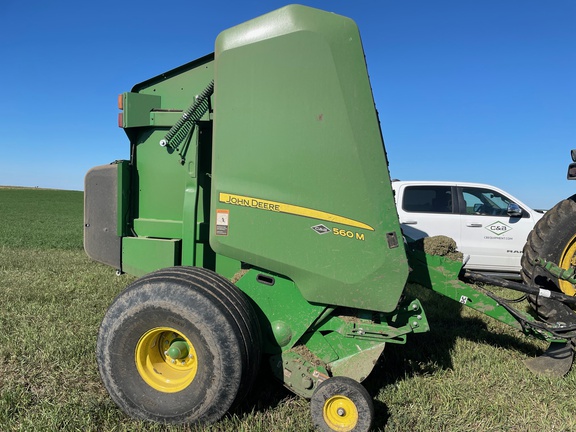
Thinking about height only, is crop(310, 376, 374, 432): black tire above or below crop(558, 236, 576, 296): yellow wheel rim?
below

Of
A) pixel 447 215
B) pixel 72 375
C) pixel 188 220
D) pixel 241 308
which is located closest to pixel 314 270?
pixel 241 308

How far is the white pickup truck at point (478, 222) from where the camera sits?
22.9 ft

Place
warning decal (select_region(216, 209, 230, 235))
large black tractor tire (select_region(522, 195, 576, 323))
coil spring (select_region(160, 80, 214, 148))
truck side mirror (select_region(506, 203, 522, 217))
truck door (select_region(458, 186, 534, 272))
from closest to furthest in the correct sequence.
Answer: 1. warning decal (select_region(216, 209, 230, 235))
2. coil spring (select_region(160, 80, 214, 148))
3. large black tractor tire (select_region(522, 195, 576, 323))
4. truck side mirror (select_region(506, 203, 522, 217))
5. truck door (select_region(458, 186, 534, 272))

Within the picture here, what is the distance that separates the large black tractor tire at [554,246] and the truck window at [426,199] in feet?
10.6

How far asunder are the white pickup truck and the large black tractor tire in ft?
9.77

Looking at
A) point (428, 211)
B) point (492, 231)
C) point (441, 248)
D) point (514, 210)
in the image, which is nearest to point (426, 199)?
point (428, 211)

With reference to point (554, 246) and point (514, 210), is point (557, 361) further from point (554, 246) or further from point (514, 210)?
point (514, 210)

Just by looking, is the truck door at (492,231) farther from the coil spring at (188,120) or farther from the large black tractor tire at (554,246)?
the coil spring at (188,120)

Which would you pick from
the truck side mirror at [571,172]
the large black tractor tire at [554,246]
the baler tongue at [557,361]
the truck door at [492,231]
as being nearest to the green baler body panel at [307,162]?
the baler tongue at [557,361]

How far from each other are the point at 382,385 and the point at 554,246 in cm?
218

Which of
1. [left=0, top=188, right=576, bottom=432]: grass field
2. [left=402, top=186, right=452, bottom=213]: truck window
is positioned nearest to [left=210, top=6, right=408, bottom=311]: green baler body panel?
[left=0, top=188, right=576, bottom=432]: grass field

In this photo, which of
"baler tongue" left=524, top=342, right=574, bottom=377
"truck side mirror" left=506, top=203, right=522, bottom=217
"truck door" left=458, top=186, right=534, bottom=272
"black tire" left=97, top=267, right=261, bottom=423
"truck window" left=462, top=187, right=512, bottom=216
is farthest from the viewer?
"truck window" left=462, top=187, right=512, bottom=216

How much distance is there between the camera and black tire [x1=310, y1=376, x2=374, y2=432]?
229 centimetres

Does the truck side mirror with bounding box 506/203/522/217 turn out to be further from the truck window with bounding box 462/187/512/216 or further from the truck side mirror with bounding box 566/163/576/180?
the truck side mirror with bounding box 566/163/576/180
